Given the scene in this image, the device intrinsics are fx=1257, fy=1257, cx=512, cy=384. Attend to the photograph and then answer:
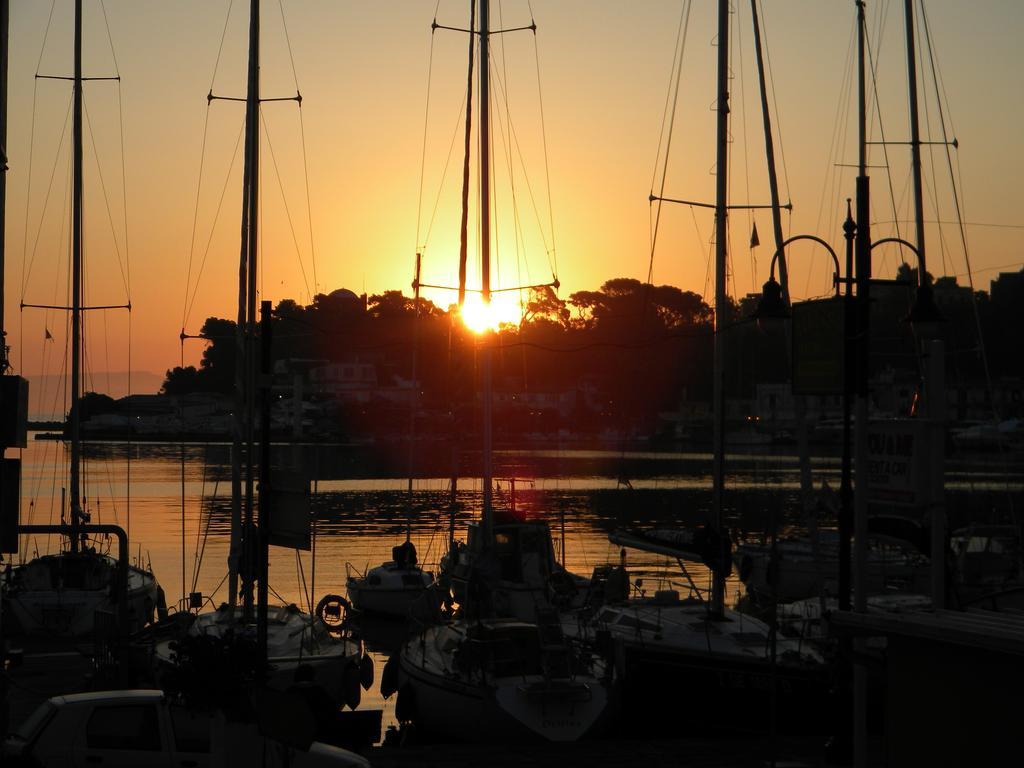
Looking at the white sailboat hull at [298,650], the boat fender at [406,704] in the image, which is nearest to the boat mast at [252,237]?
the white sailboat hull at [298,650]

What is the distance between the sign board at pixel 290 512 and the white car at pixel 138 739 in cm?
264

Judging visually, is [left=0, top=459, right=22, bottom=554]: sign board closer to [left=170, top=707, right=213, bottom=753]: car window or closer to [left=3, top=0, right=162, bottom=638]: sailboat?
[left=170, top=707, right=213, bottom=753]: car window

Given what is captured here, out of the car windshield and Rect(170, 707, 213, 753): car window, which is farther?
Rect(170, 707, 213, 753): car window

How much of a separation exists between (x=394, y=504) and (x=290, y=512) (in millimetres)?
72865

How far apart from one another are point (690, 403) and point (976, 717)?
17145cm

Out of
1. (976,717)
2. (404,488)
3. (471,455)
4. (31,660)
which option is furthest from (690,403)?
(976,717)

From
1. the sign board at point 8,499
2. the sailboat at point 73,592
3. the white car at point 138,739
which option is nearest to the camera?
the sign board at point 8,499

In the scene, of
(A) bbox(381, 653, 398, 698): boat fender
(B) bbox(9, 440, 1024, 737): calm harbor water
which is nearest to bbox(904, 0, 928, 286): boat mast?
(B) bbox(9, 440, 1024, 737): calm harbor water

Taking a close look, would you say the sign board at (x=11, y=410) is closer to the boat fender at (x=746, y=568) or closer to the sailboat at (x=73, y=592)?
the sailboat at (x=73, y=592)

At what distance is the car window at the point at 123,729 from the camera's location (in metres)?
14.4

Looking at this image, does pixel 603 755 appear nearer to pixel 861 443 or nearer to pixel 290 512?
pixel 290 512

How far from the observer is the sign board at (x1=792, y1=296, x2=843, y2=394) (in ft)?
43.6

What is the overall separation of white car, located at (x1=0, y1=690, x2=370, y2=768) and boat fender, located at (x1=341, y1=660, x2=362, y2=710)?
7372 millimetres

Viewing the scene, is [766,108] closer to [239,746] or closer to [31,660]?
[31,660]
